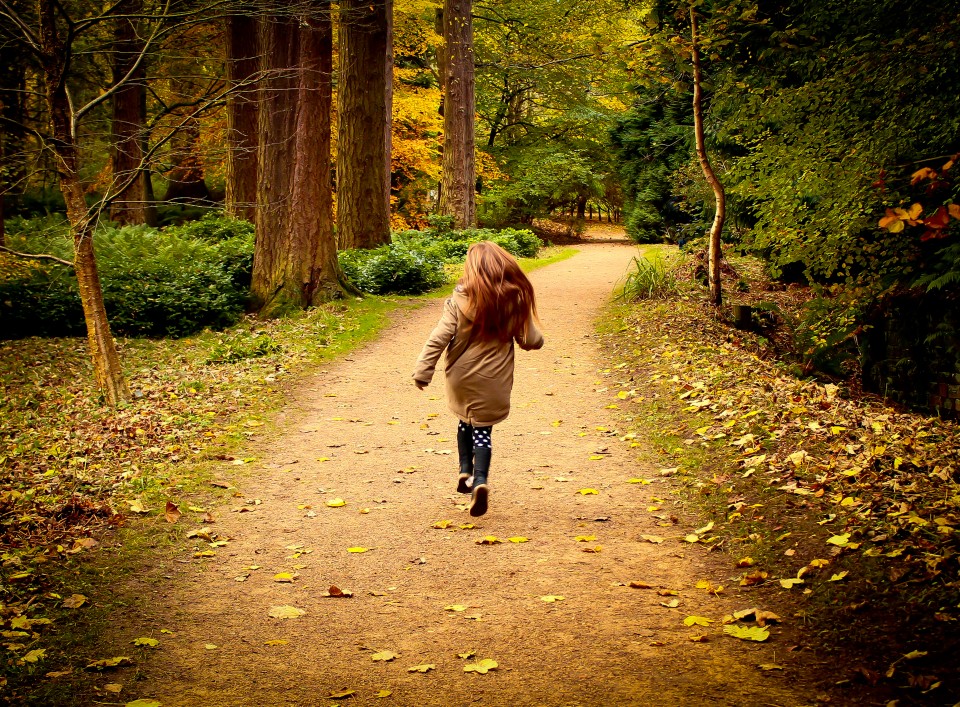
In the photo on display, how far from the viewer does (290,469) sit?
673 centimetres

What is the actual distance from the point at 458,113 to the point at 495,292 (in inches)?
708

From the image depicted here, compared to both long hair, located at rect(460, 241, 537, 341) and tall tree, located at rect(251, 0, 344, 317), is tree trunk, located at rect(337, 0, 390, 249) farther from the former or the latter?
long hair, located at rect(460, 241, 537, 341)

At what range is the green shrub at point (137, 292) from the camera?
12359 millimetres

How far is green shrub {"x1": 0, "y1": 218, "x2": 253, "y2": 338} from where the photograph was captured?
1236cm

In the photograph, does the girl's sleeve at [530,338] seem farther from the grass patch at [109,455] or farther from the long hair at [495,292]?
the grass patch at [109,455]

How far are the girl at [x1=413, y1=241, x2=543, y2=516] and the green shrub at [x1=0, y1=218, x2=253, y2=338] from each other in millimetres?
8382

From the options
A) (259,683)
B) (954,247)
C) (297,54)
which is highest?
(297,54)

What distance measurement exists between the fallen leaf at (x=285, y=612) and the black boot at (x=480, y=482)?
4.93 feet

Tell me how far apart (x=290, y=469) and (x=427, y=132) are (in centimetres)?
2394

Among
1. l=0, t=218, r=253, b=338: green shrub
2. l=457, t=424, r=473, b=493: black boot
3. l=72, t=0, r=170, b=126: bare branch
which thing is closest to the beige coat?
l=457, t=424, r=473, b=493: black boot

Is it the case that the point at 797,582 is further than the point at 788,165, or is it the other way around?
the point at 788,165

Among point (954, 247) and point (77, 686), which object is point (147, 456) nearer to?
point (77, 686)

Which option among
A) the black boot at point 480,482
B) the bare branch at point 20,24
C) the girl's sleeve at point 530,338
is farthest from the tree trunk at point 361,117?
the black boot at point 480,482

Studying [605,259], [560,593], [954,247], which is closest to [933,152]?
[954,247]
